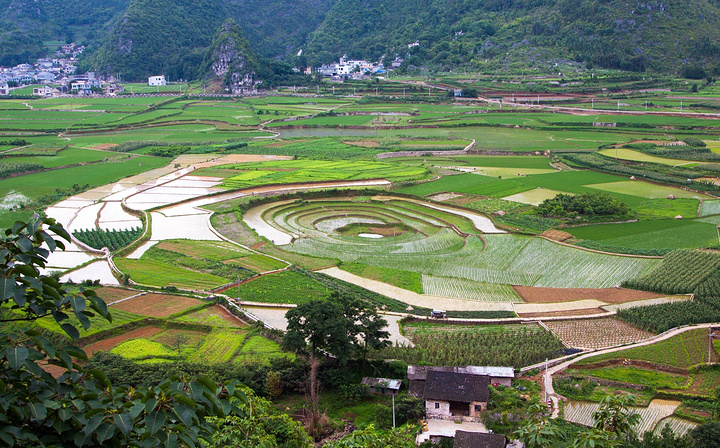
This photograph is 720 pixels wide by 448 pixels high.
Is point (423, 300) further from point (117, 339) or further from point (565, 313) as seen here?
point (117, 339)

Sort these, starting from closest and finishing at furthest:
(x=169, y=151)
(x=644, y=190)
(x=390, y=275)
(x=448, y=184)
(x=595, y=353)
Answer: (x=595, y=353) < (x=390, y=275) < (x=644, y=190) < (x=448, y=184) < (x=169, y=151)

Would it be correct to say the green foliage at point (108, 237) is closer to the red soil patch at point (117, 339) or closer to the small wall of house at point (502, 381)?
the red soil patch at point (117, 339)

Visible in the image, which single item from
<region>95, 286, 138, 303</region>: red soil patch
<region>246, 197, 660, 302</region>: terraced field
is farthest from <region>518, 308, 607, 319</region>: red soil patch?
<region>95, 286, 138, 303</region>: red soil patch

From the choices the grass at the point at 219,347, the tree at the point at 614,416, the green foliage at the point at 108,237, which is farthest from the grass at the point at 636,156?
the tree at the point at 614,416

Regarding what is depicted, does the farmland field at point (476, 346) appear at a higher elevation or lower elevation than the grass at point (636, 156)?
lower

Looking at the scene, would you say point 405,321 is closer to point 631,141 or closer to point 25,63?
point 631,141

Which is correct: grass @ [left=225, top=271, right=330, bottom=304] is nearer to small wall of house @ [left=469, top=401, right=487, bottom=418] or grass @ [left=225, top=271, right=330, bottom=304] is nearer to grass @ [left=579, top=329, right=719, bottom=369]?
small wall of house @ [left=469, top=401, right=487, bottom=418]

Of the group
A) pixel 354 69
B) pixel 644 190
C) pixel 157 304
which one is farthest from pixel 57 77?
pixel 157 304
